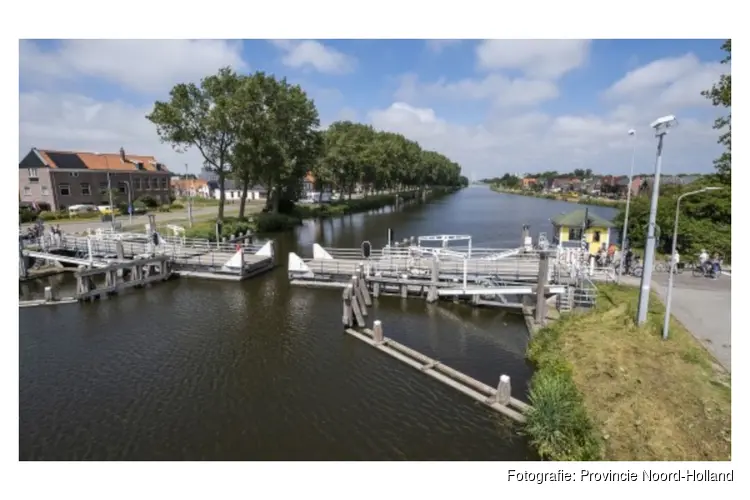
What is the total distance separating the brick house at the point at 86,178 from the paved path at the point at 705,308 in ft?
191

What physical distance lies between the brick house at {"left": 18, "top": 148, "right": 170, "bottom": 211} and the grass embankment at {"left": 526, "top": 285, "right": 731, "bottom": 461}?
5748 cm

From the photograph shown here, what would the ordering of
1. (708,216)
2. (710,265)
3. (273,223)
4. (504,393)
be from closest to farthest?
(504,393), (710,265), (708,216), (273,223)

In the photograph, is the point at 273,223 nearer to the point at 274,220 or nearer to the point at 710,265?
the point at 274,220

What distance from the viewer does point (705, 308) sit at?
1730 cm

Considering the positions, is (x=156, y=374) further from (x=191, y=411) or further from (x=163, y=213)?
(x=163, y=213)

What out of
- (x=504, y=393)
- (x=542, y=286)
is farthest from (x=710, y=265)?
(x=504, y=393)

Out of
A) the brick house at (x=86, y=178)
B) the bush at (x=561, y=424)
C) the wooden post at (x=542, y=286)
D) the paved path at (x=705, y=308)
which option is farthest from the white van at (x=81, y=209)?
the paved path at (x=705, y=308)

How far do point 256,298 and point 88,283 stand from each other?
363 inches

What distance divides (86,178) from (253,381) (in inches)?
2408

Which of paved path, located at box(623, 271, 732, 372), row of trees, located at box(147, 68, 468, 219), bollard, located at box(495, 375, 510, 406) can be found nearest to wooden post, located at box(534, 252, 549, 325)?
paved path, located at box(623, 271, 732, 372)

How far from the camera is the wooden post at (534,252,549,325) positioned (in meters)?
18.4

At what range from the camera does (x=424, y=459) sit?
10.6m
